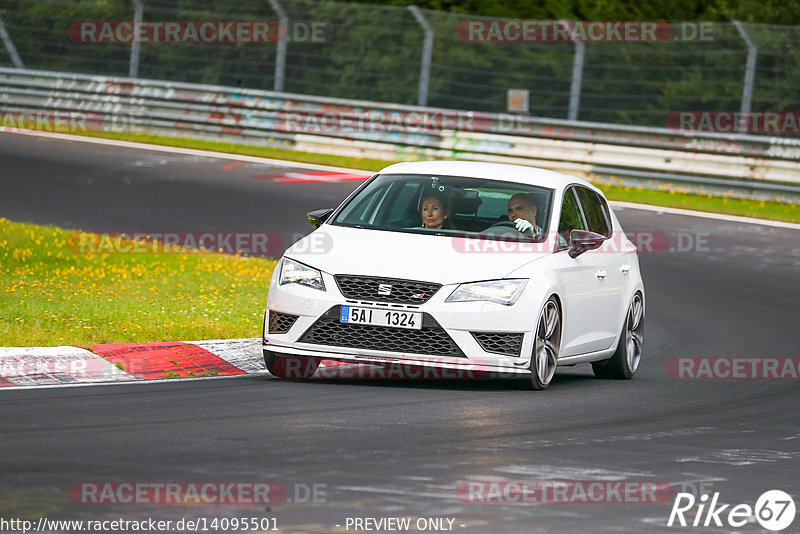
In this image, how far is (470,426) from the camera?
8383 millimetres

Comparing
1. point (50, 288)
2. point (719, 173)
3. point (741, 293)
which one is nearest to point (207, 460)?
point (50, 288)

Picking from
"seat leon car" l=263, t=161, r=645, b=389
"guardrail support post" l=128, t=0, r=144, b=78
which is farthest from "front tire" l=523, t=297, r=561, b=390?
"guardrail support post" l=128, t=0, r=144, b=78

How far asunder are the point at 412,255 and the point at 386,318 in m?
0.51

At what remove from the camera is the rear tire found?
10062 mm

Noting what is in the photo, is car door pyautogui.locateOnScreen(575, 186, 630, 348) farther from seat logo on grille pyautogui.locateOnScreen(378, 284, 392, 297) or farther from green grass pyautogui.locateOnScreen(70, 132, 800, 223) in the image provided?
green grass pyautogui.locateOnScreen(70, 132, 800, 223)

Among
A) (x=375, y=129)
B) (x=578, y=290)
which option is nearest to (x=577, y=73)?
(x=375, y=129)

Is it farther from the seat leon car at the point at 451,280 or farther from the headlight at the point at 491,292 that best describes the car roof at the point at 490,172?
the headlight at the point at 491,292

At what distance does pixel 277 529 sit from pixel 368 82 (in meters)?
21.5

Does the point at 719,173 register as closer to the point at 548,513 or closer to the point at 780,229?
the point at 780,229

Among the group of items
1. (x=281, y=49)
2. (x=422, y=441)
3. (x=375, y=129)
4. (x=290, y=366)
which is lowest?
(x=290, y=366)

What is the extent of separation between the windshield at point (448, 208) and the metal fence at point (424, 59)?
41.4 ft

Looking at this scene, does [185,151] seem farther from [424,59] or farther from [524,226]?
[524,226]

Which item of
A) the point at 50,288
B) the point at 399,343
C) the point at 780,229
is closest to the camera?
the point at 399,343

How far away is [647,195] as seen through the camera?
23297 mm
